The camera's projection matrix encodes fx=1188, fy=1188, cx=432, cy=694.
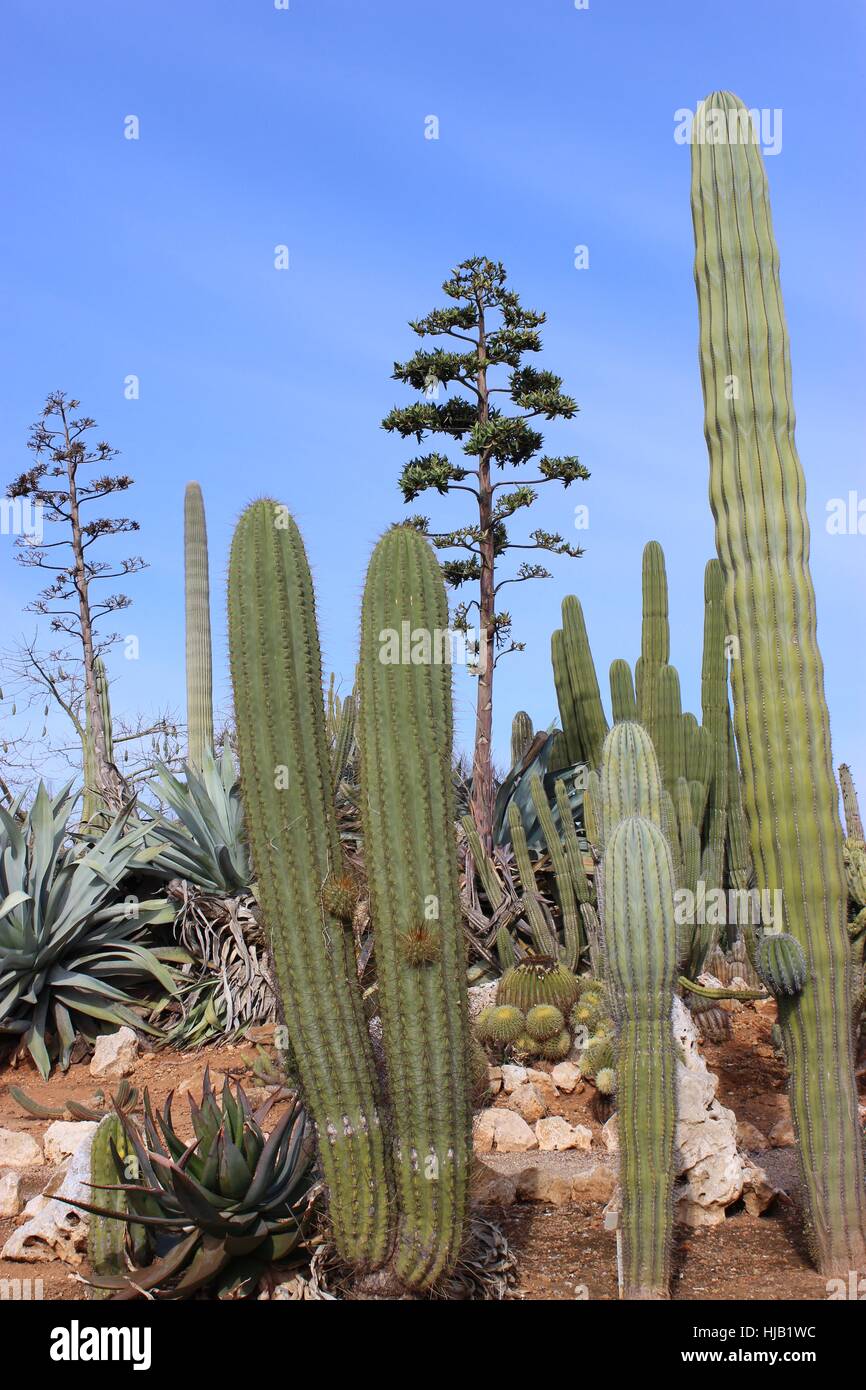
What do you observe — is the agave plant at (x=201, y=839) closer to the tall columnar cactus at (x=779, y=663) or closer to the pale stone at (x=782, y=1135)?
the pale stone at (x=782, y=1135)

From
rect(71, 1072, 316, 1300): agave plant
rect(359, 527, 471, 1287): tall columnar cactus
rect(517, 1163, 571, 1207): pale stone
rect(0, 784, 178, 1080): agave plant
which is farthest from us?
rect(0, 784, 178, 1080): agave plant

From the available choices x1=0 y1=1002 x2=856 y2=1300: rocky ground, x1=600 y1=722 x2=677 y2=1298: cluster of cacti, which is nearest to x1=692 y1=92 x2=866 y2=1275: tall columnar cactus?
x1=0 y1=1002 x2=856 y2=1300: rocky ground

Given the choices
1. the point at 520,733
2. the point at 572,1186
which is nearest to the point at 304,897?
the point at 572,1186

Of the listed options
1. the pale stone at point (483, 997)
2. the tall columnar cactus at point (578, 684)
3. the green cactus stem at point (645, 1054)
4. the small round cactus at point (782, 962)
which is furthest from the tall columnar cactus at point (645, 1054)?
the tall columnar cactus at point (578, 684)

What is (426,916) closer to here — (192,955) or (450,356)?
(192,955)

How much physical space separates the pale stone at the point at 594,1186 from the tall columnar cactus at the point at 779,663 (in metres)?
1.09

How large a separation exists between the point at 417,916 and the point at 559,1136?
2.96 metres

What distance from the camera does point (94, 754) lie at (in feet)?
40.3

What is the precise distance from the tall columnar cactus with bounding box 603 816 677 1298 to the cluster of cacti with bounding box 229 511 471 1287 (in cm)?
60

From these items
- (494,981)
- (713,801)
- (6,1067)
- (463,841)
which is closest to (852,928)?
(713,801)

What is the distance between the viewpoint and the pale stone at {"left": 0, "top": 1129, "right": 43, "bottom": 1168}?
20.4 feet

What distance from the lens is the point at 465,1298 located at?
4.25 m

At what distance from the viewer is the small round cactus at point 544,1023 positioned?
24.9ft

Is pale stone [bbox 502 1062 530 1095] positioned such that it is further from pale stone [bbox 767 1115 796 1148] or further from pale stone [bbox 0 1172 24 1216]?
pale stone [bbox 0 1172 24 1216]
